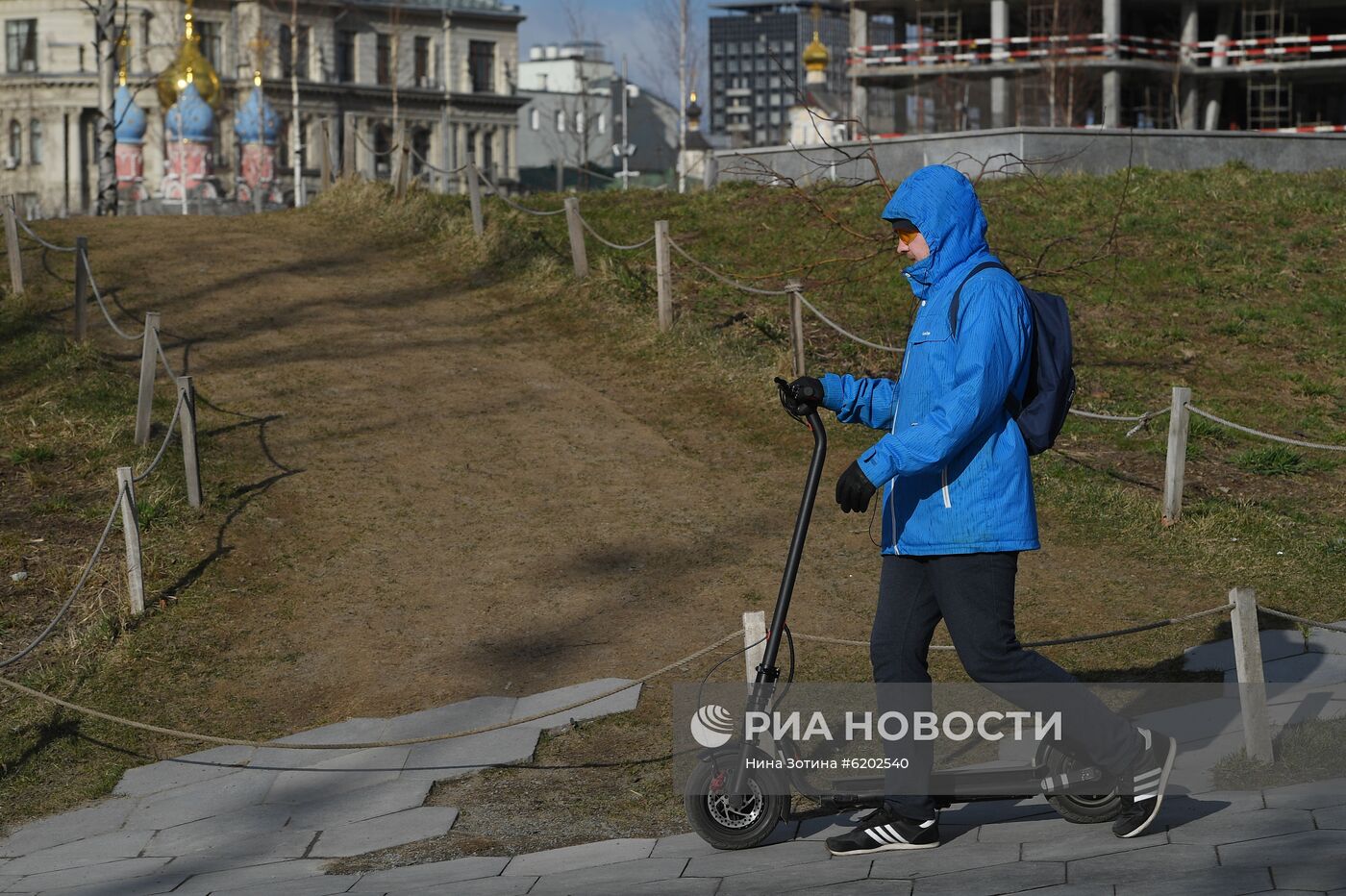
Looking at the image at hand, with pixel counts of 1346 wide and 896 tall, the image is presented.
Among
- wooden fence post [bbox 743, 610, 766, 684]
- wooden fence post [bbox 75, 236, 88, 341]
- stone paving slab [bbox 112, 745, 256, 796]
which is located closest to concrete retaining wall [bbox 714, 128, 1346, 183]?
wooden fence post [bbox 75, 236, 88, 341]

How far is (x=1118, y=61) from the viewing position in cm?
4788

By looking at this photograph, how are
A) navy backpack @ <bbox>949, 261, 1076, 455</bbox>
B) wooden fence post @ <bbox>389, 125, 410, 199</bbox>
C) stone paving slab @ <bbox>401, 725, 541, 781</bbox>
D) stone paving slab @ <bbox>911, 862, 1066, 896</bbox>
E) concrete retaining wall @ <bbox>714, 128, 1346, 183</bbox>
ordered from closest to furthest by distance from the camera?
stone paving slab @ <bbox>911, 862, 1066, 896</bbox> < navy backpack @ <bbox>949, 261, 1076, 455</bbox> < stone paving slab @ <bbox>401, 725, 541, 781</bbox> < wooden fence post @ <bbox>389, 125, 410, 199</bbox> < concrete retaining wall @ <bbox>714, 128, 1346, 183</bbox>

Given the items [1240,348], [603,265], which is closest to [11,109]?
[603,265]

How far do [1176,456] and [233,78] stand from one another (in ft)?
214

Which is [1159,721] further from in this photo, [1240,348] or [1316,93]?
[1316,93]

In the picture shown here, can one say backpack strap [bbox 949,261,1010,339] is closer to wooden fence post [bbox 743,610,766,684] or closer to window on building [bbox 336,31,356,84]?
wooden fence post [bbox 743,610,766,684]

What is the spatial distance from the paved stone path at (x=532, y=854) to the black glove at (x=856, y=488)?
1.10 meters

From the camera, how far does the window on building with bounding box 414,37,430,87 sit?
7450 centimetres

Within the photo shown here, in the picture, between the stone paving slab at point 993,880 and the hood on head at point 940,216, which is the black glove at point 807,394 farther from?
the stone paving slab at point 993,880

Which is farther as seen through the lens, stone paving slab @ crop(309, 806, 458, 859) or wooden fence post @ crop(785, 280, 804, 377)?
wooden fence post @ crop(785, 280, 804, 377)

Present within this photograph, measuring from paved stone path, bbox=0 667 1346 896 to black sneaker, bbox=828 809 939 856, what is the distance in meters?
0.05

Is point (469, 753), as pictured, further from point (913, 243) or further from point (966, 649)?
point (913, 243)

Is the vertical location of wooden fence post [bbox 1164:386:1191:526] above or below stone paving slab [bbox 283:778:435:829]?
above

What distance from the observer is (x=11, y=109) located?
67812 millimetres
